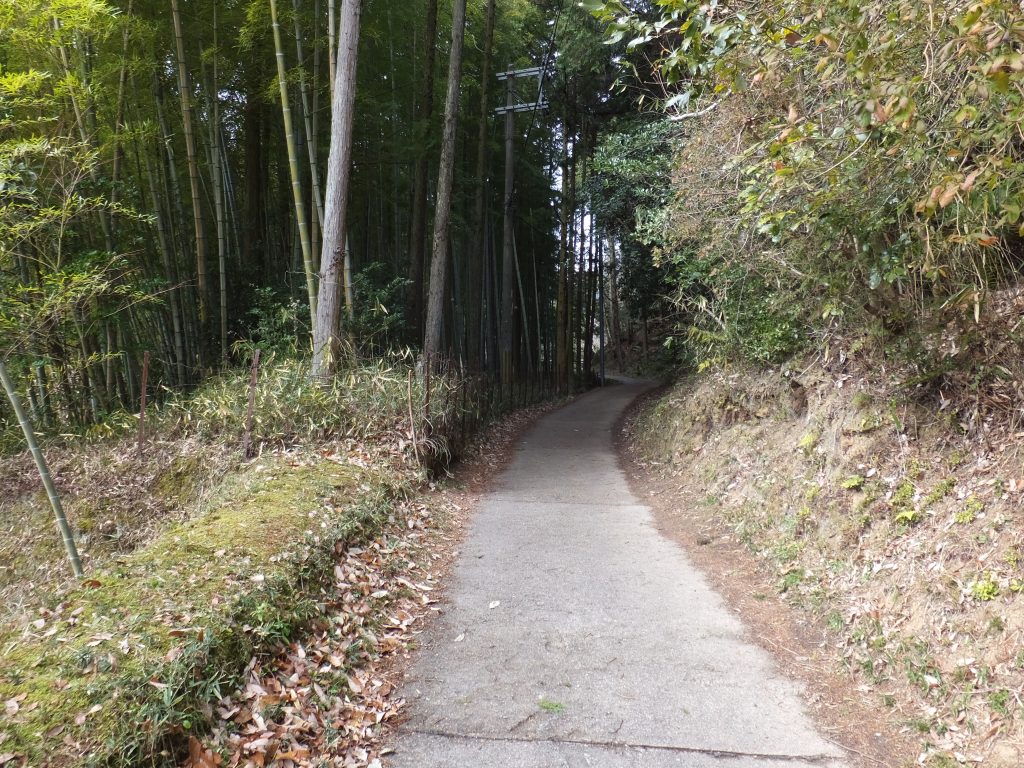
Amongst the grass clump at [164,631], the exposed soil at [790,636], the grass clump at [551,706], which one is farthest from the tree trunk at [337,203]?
the grass clump at [551,706]

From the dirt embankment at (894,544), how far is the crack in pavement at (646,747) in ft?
1.00

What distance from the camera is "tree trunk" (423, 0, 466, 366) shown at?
8.66m

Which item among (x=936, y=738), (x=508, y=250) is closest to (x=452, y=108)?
(x=508, y=250)

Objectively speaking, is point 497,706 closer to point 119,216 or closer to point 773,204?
point 773,204

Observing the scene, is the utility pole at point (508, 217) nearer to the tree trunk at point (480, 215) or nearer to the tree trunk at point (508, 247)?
the tree trunk at point (508, 247)

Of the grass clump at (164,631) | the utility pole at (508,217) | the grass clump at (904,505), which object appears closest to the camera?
the grass clump at (164,631)

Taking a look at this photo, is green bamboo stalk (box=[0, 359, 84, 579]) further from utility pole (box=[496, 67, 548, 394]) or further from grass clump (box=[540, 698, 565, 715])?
utility pole (box=[496, 67, 548, 394])

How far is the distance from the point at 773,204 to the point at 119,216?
26.7 feet

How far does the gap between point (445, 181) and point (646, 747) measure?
298 inches

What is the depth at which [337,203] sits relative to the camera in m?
7.19

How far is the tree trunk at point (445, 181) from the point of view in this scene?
8.66 metres

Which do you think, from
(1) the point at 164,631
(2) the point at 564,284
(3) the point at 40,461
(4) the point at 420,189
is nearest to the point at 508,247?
(2) the point at 564,284

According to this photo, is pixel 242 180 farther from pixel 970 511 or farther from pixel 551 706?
pixel 970 511

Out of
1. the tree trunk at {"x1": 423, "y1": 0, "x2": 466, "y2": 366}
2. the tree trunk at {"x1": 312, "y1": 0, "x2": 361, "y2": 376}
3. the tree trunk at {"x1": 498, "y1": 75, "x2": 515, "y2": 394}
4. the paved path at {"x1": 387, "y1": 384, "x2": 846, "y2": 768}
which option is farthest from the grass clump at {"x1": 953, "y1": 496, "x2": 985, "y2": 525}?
the tree trunk at {"x1": 498, "y1": 75, "x2": 515, "y2": 394}
